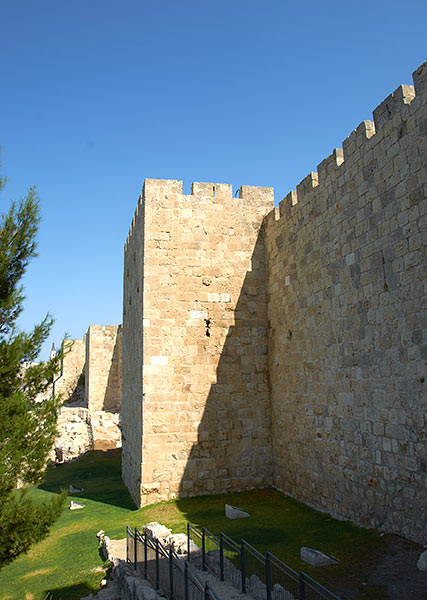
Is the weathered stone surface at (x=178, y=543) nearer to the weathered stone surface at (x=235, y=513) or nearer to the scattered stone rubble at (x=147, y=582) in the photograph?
the scattered stone rubble at (x=147, y=582)

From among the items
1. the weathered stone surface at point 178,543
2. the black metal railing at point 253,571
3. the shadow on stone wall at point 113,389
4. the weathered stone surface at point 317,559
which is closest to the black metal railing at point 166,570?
the black metal railing at point 253,571

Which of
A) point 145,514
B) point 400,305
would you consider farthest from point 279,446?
point 400,305

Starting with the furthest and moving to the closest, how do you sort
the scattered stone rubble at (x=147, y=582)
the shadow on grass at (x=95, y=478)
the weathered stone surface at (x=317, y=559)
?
the shadow on grass at (x=95, y=478), the weathered stone surface at (x=317, y=559), the scattered stone rubble at (x=147, y=582)

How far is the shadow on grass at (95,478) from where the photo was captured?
35.7 ft

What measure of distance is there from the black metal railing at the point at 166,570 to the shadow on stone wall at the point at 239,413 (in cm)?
308

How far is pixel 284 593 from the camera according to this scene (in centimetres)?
454

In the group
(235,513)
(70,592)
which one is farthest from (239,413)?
(70,592)

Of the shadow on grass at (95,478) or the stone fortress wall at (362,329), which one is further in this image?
the shadow on grass at (95,478)

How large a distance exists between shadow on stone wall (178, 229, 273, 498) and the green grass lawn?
35cm

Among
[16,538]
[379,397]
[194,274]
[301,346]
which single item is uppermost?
[194,274]

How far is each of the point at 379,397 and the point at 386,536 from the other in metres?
1.77

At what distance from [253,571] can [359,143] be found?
20.3ft

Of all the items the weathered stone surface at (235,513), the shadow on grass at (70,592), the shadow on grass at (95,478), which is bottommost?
the shadow on grass at (70,592)

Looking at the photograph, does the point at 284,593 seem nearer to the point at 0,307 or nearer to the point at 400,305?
the point at 400,305
